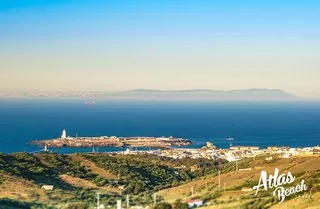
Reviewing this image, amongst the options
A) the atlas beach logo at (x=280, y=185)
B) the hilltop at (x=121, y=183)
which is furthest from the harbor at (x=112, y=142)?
the atlas beach logo at (x=280, y=185)

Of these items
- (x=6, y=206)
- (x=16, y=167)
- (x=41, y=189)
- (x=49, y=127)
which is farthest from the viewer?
(x=49, y=127)

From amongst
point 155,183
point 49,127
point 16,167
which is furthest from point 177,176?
point 49,127

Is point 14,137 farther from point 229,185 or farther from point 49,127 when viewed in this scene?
point 229,185

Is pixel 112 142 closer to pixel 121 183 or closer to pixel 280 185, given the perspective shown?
pixel 121 183

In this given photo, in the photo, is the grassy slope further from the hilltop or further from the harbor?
the harbor

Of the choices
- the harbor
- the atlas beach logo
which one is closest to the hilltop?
the atlas beach logo

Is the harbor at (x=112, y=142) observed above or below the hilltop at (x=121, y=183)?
below

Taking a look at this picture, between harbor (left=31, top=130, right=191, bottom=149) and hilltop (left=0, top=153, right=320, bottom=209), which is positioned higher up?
hilltop (left=0, top=153, right=320, bottom=209)

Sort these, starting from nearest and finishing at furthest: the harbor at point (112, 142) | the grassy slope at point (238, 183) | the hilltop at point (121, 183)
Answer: the hilltop at point (121, 183)
the grassy slope at point (238, 183)
the harbor at point (112, 142)

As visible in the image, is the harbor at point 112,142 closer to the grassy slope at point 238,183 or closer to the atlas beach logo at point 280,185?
the grassy slope at point 238,183

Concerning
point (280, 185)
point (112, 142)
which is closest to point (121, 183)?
point (280, 185)

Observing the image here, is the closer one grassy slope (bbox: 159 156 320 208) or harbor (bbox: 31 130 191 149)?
grassy slope (bbox: 159 156 320 208)
